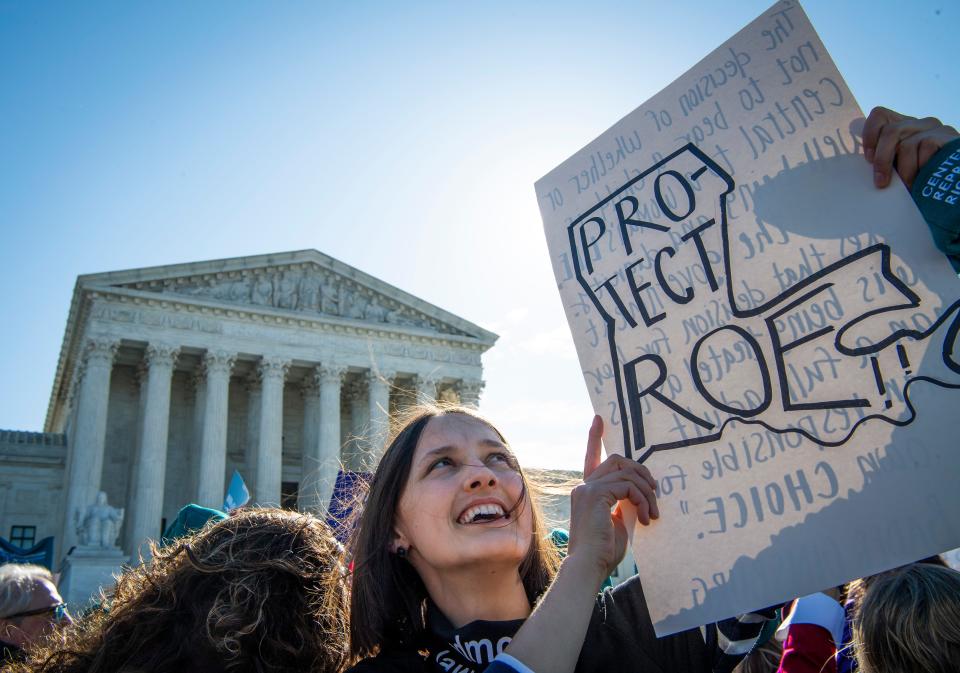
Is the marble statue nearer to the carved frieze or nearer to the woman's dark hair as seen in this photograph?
the carved frieze

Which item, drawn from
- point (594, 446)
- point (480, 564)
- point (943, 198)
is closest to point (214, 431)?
point (480, 564)

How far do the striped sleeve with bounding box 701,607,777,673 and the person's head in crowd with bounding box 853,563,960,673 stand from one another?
16.7 inches

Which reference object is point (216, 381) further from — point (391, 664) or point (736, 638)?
point (736, 638)

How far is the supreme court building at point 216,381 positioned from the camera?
30.2 metres

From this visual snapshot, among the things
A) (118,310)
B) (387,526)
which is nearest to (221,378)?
(118,310)

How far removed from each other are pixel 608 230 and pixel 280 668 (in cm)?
206

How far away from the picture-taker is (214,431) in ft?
102

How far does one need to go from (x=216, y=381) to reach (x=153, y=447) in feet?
12.9

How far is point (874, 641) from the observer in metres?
2.78

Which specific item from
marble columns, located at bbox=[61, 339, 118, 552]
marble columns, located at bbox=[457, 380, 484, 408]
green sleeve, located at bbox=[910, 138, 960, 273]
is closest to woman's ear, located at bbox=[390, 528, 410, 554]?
green sleeve, located at bbox=[910, 138, 960, 273]

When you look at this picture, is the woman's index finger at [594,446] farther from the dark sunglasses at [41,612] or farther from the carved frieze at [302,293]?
the carved frieze at [302,293]

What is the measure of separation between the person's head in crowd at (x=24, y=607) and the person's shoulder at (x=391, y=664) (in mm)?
3291

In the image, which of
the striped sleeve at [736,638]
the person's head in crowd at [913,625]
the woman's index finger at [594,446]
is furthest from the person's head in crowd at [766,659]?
the woman's index finger at [594,446]

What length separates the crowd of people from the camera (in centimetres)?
236
